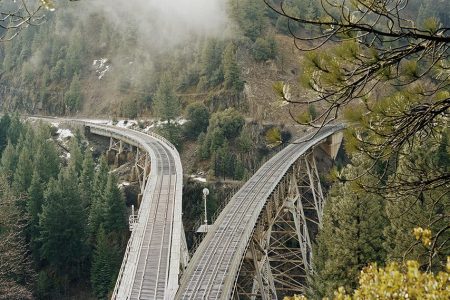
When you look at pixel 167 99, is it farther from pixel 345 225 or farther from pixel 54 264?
pixel 345 225

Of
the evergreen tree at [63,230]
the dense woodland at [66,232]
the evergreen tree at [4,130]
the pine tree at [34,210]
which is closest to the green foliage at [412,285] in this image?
the dense woodland at [66,232]

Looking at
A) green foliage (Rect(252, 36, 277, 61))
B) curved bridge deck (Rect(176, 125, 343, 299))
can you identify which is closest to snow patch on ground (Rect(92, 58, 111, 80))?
green foliage (Rect(252, 36, 277, 61))

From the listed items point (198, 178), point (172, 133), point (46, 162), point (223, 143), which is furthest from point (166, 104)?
point (46, 162)

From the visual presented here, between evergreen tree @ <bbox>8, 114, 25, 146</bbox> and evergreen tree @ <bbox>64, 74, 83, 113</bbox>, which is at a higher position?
evergreen tree @ <bbox>64, 74, 83, 113</bbox>

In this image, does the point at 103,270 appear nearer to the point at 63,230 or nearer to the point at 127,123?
the point at 63,230

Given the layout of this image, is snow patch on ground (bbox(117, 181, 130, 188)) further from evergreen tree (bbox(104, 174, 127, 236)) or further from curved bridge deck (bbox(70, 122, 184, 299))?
evergreen tree (bbox(104, 174, 127, 236))

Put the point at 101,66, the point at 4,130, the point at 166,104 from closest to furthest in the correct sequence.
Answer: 1. the point at 166,104
2. the point at 4,130
3. the point at 101,66

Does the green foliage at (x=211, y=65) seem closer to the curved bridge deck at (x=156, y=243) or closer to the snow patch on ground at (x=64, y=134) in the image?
the snow patch on ground at (x=64, y=134)
